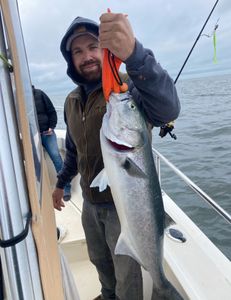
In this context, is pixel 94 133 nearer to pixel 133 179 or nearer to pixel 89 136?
pixel 89 136

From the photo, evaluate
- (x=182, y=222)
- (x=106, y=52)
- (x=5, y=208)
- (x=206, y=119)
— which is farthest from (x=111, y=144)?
(x=206, y=119)

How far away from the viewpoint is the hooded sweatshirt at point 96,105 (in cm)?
145

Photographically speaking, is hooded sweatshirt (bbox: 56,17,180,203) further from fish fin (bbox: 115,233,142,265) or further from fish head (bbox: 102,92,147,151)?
fish fin (bbox: 115,233,142,265)

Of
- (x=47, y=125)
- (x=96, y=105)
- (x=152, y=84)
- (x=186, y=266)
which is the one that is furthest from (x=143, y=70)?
(x=47, y=125)

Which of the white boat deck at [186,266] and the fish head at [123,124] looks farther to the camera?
the white boat deck at [186,266]

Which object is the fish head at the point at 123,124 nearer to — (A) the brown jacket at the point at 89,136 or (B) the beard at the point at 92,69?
(A) the brown jacket at the point at 89,136

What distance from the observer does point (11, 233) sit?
2.85 feet

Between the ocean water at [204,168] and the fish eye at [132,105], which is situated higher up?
the fish eye at [132,105]

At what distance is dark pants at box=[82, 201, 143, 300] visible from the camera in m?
2.07

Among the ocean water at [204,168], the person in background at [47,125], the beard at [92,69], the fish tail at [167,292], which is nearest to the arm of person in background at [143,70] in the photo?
the beard at [92,69]

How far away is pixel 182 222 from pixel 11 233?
2172mm

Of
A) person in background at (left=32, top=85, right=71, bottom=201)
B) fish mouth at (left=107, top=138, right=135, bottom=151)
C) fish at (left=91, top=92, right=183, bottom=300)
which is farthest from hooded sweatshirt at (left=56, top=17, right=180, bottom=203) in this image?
person in background at (left=32, top=85, right=71, bottom=201)

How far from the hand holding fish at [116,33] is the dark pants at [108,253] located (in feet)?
3.48

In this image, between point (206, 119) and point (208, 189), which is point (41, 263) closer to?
point (208, 189)
